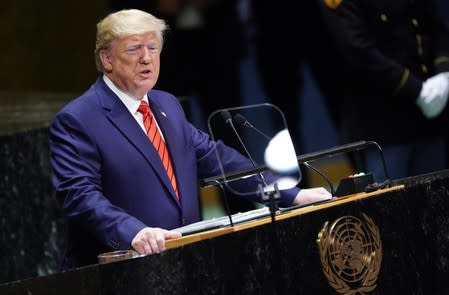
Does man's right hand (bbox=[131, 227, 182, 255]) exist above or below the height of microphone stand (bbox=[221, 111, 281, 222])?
below

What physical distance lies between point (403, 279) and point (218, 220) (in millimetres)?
631

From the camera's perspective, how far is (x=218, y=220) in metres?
4.19

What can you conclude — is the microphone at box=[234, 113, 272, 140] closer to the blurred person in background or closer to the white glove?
Answer: the blurred person in background

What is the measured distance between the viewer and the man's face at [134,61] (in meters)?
4.52

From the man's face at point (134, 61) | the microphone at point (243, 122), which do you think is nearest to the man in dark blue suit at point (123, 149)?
the man's face at point (134, 61)

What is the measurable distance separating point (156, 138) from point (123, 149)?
0.52 feet

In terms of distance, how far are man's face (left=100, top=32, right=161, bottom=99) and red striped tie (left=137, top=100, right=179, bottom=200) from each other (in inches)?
2.2

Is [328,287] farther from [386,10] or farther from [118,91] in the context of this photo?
[386,10]

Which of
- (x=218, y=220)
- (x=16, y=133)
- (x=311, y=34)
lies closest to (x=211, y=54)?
(x=311, y=34)

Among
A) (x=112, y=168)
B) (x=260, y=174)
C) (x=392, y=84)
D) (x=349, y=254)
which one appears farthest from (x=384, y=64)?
(x=349, y=254)

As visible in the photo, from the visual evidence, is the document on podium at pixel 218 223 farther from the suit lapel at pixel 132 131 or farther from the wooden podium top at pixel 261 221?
the suit lapel at pixel 132 131

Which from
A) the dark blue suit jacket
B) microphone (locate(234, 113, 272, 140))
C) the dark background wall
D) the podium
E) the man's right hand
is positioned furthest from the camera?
the dark background wall

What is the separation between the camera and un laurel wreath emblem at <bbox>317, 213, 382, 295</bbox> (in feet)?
13.4

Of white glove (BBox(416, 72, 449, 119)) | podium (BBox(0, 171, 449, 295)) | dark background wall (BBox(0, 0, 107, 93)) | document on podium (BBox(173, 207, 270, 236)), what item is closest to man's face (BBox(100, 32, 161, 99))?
document on podium (BBox(173, 207, 270, 236))
